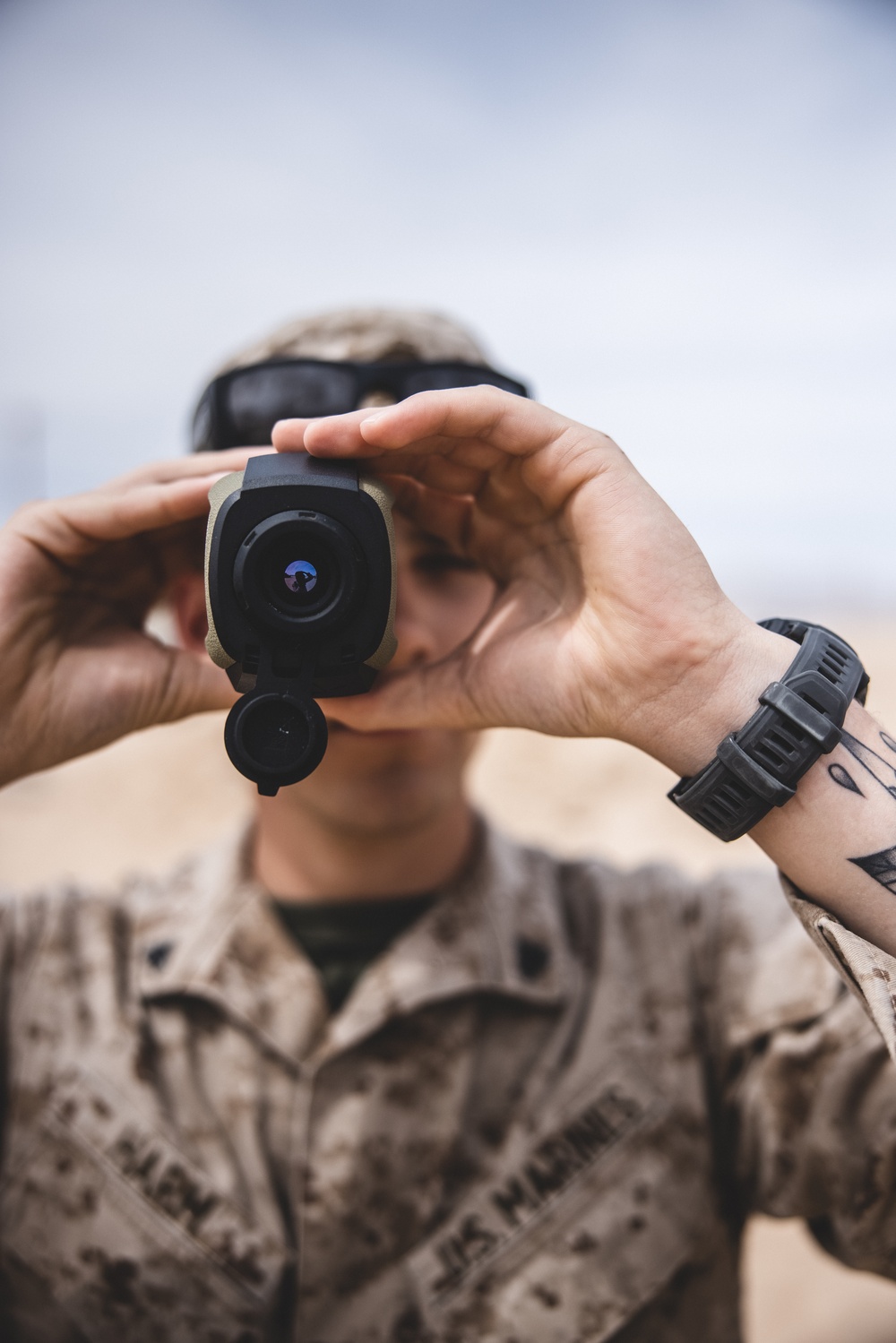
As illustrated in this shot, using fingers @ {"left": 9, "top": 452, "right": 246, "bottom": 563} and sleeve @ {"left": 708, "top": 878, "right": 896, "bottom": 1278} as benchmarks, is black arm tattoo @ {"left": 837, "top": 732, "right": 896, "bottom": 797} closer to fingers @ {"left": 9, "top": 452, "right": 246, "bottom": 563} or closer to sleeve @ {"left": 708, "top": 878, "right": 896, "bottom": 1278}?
sleeve @ {"left": 708, "top": 878, "right": 896, "bottom": 1278}

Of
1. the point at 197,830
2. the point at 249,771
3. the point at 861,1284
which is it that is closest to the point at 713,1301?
the point at 249,771

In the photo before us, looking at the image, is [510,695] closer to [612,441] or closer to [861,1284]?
[612,441]

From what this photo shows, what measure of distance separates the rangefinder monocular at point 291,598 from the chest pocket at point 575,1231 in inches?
41.2

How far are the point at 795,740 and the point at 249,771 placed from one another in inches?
30.1

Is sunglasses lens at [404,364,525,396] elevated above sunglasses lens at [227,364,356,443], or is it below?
above

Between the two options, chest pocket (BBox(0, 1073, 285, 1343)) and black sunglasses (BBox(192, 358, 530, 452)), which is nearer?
chest pocket (BBox(0, 1073, 285, 1343))

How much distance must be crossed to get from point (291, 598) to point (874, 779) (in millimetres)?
908

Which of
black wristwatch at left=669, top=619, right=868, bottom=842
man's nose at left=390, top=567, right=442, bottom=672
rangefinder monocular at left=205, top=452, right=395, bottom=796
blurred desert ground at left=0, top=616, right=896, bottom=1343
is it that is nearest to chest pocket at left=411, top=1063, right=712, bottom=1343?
black wristwatch at left=669, top=619, right=868, bottom=842

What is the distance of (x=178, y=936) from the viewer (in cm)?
199

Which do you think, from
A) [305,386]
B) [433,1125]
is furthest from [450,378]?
[433,1125]

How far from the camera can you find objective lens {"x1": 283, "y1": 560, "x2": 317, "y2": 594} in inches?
49.0

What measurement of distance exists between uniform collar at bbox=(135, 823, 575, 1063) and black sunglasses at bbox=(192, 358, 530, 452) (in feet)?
3.26

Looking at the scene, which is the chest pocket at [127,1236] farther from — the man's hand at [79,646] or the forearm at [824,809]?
the forearm at [824,809]

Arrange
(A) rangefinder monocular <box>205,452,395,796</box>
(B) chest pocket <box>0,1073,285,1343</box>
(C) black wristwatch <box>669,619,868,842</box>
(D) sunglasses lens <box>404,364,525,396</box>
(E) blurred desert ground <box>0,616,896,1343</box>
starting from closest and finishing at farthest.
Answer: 1. (A) rangefinder monocular <box>205,452,395,796</box>
2. (C) black wristwatch <box>669,619,868,842</box>
3. (B) chest pocket <box>0,1073,285,1343</box>
4. (D) sunglasses lens <box>404,364,525,396</box>
5. (E) blurred desert ground <box>0,616,896,1343</box>
